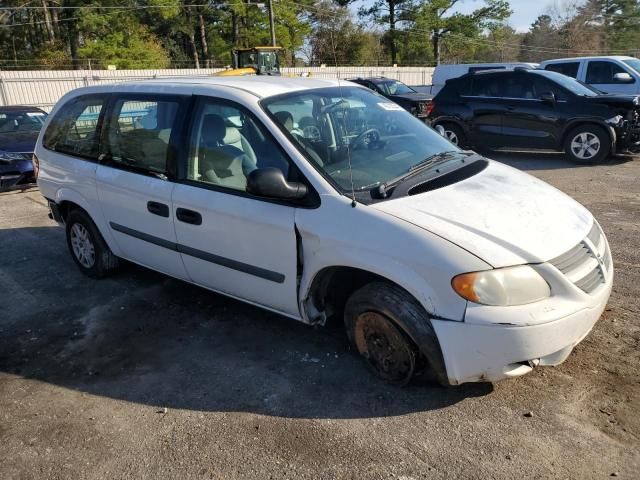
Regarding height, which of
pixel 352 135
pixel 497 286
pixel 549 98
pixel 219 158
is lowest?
pixel 497 286

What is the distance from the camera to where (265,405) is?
308 centimetres

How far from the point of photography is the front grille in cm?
276

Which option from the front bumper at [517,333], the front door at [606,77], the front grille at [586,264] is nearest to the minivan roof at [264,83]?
the front bumper at [517,333]

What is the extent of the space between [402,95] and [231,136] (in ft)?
40.9

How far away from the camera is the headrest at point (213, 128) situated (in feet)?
11.9

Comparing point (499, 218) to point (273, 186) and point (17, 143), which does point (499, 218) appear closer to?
point (273, 186)

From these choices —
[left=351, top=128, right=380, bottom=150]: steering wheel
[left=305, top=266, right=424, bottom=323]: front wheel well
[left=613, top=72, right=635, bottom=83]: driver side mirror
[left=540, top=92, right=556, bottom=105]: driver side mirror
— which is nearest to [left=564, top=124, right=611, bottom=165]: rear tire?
[left=540, top=92, right=556, bottom=105]: driver side mirror

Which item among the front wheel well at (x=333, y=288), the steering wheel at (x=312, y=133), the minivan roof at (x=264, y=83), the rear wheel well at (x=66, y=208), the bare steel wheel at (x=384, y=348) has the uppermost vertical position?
the minivan roof at (x=264, y=83)

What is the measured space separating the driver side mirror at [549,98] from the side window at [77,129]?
315 inches

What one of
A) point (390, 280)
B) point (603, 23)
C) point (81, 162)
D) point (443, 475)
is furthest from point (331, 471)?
point (603, 23)

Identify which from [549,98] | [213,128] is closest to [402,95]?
[549,98]

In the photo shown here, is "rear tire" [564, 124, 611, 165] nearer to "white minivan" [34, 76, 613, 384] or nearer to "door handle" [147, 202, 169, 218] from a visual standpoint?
"white minivan" [34, 76, 613, 384]

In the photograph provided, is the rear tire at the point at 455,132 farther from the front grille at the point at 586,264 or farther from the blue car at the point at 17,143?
the front grille at the point at 586,264

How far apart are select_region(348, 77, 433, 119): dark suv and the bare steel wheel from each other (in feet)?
36.4
